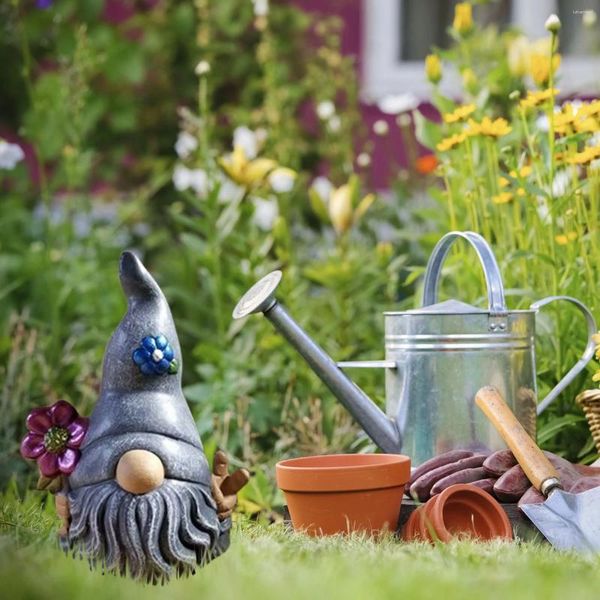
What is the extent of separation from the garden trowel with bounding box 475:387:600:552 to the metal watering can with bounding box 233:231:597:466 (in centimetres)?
12

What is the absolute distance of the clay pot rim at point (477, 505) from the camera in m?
2.05

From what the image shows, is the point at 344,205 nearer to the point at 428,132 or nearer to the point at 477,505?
the point at 428,132

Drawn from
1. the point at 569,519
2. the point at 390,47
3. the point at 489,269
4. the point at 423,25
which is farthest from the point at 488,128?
the point at 423,25

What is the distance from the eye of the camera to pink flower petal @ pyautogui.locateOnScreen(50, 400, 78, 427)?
186 cm

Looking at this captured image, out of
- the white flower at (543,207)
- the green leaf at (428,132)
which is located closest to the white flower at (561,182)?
the white flower at (543,207)

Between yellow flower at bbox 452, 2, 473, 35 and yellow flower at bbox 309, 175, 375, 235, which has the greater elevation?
yellow flower at bbox 452, 2, 473, 35

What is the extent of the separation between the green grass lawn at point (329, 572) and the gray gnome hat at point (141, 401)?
0.50 feet

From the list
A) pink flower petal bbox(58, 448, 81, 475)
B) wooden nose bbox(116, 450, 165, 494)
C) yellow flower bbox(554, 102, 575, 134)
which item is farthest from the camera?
yellow flower bbox(554, 102, 575, 134)

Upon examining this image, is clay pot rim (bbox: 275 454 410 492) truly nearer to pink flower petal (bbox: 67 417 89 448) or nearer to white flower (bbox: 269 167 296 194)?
pink flower petal (bbox: 67 417 89 448)

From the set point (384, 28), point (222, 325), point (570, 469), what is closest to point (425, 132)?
point (222, 325)

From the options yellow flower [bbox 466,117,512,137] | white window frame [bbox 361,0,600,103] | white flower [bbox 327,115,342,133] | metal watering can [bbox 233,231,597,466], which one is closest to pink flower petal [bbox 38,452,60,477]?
metal watering can [bbox 233,231,597,466]

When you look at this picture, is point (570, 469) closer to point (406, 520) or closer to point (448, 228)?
point (406, 520)

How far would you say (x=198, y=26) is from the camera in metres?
5.33

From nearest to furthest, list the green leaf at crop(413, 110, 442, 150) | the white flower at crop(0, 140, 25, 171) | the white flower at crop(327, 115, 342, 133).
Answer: the green leaf at crop(413, 110, 442, 150) < the white flower at crop(0, 140, 25, 171) < the white flower at crop(327, 115, 342, 133)
